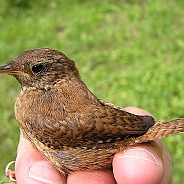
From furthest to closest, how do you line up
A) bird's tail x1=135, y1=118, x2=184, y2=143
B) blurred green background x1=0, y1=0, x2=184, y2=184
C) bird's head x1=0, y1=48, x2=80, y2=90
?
blurred green background x1=0, y1=0, x2=184, y2=184 < bird's head x1=0, y1=48, x2=80, y2=90 < bird's tail x1=135, y1=118, x2=184, y2=143

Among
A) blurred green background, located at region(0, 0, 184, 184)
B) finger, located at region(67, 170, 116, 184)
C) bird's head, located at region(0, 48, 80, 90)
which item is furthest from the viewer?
blurred green background, located at region(0, 0, 184, 184)

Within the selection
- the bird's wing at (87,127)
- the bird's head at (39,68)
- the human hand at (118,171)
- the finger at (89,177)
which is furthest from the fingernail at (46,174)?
the bird's head at (39,68)

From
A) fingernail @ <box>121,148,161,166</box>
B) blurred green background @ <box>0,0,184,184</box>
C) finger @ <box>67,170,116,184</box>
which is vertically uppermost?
blurred green background @ <box>0,0,184,184</box>

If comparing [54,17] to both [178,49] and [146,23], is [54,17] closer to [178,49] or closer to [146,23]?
[146,23]

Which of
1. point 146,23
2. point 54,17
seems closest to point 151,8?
point 146,23

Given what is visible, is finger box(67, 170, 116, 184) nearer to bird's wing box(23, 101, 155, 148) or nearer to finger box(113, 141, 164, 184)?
finger box(113, 141, 164, 184)

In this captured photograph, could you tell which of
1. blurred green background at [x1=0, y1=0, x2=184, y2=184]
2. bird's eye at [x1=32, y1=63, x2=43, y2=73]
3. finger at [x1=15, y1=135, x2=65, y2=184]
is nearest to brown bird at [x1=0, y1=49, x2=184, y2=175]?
bird's eye at [x1=32, y1=63, x2=43, y2=73]

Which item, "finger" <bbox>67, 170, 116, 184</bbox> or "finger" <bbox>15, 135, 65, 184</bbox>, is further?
"finger" <bbox>15, 135, 65, 184</bbox>

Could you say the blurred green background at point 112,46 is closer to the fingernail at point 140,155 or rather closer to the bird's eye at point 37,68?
the fingernail at point 140,155
